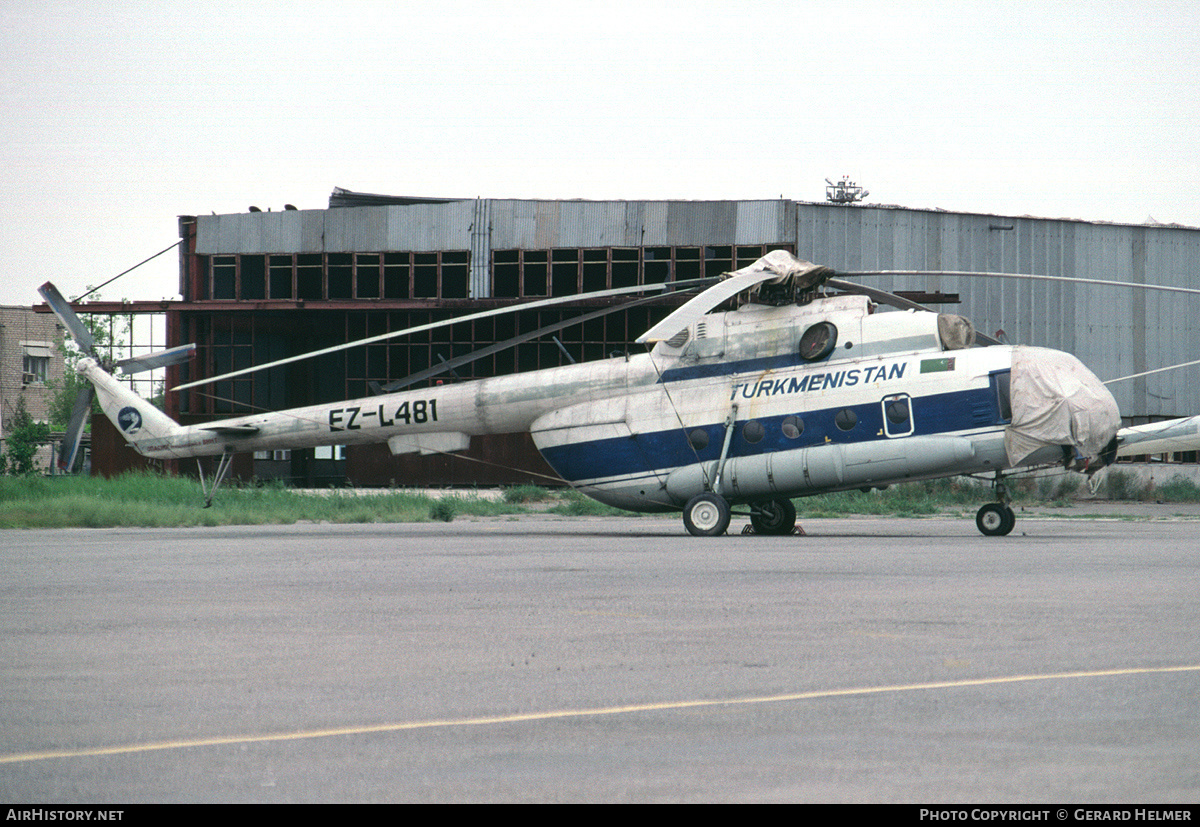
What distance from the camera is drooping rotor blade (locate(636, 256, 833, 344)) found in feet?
63.0

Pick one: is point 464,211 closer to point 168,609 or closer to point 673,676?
point 168,609

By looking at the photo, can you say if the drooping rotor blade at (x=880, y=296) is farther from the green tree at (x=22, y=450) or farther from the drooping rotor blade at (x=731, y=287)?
the green tree at (x=22, y=450)

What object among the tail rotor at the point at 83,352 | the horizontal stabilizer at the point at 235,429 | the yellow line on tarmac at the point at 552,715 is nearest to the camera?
the yellow line on tarmac at the point at 552,715

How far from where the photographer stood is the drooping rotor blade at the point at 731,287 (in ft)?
63.0

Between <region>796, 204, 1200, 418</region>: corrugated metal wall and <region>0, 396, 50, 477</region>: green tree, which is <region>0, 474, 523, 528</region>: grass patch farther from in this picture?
<region>796, 204, 1200, 418</region>: corrugated metal wall

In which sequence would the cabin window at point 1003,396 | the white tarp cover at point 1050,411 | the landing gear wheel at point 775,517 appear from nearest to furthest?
the white tarp cover at point 1050,411, the cabin window at point 1003,396, the landing gear wheel at point 775,517

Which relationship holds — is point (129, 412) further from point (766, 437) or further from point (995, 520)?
point (995, 520)

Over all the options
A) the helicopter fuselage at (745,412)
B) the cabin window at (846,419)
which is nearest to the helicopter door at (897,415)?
the helicopter fuselage at (745,412)

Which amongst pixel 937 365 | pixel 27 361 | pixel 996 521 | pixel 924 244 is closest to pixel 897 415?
pixel 937 365

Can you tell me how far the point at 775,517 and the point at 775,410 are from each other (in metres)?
2.31

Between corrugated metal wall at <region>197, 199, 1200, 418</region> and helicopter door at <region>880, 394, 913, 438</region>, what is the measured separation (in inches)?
1160

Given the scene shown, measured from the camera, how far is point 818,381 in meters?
21.2

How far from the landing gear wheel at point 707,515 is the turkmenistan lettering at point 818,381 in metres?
1.85

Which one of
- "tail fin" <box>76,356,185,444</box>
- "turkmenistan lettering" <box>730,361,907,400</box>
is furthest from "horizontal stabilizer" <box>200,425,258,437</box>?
"turkmenistan lettering" <box>730,361,907,400</box>
